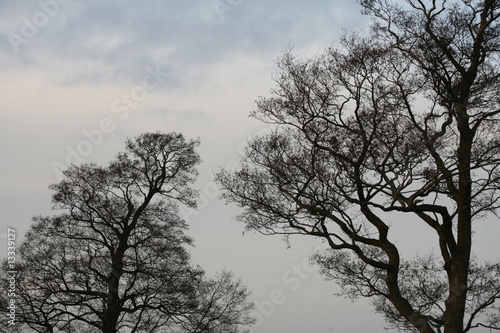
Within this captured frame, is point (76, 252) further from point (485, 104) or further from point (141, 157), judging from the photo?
point (485, 104)

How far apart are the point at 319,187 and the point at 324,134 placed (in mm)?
1394

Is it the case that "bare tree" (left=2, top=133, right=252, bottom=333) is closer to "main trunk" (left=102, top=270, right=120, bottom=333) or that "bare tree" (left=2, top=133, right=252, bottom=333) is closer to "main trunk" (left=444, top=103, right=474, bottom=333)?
"main trunk" (left=102, top=270, right=120, bottom=333)

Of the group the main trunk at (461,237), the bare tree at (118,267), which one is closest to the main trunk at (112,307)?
the bare tree at (118,267)

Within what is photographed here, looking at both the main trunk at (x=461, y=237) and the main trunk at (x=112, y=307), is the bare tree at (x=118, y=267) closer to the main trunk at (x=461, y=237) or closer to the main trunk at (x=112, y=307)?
the main trunk at (x=112, y=307)

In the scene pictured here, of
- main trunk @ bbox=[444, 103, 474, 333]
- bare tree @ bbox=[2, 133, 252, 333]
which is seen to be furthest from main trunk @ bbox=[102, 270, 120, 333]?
main trunk @ bbox=[444, 103, 474, 333]

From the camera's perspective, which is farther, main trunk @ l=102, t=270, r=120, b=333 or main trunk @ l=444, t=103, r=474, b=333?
main trunk @ l=102, t=270, r=120, b=333

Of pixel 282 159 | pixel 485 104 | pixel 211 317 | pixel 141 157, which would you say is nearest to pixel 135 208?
pixel 141 157

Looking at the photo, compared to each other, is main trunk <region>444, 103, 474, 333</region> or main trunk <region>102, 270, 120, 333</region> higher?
main trunk <region>444, 103, 474, 333</region>

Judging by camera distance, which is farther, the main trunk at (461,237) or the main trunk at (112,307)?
the main trunk at (112,307)

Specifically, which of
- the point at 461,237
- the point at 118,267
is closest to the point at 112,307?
the point at 118,267

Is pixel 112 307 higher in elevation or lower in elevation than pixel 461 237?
lower

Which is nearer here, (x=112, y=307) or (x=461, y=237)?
(x=461, y=237)

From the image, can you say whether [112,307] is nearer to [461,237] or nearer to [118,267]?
[118,267]

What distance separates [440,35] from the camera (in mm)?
13906
